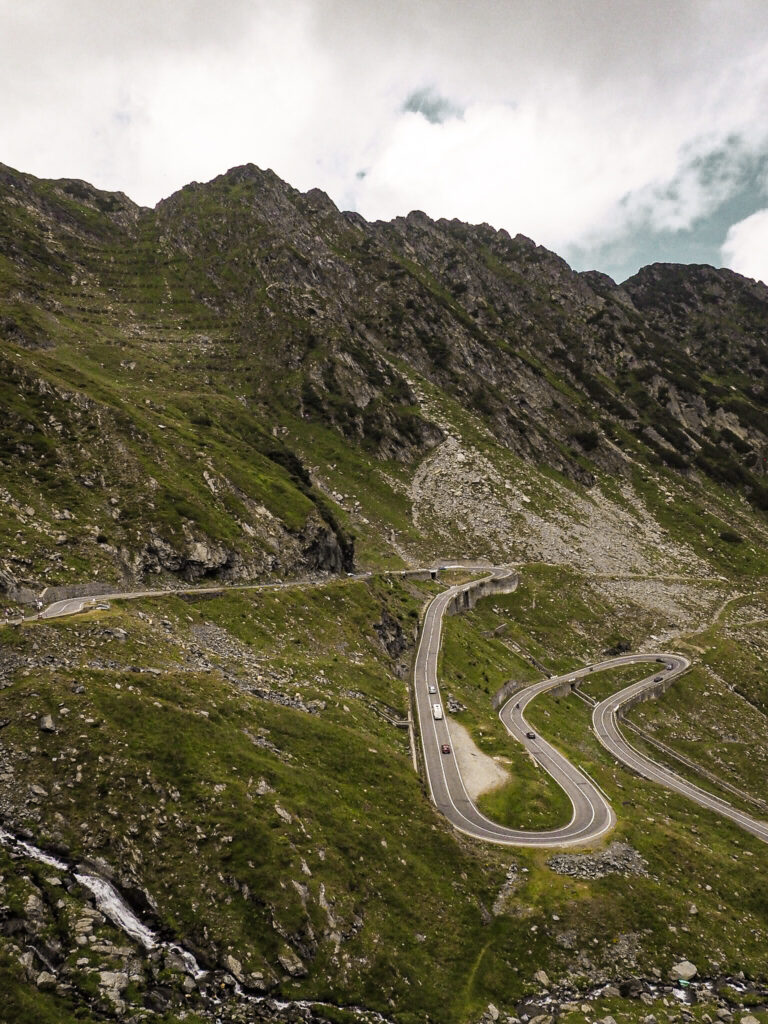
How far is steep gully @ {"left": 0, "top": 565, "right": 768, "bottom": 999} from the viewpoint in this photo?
22.7 m

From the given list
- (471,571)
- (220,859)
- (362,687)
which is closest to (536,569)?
(471,571)

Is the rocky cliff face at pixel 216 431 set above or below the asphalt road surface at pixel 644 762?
above

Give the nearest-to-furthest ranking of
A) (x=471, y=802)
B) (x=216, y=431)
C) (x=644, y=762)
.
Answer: (x=471, y=802) → (x=644, y=762) → (x=216, y=431)

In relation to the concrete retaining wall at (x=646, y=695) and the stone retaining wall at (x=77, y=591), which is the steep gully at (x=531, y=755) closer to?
the concrete retaining wall at (x=646, y=695)

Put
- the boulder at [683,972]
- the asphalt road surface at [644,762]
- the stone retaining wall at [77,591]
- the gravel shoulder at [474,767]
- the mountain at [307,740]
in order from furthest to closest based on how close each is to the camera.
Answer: the asphalt road surface at [644,762], the stone retaining wall at [77,591], the gravel shoulder at [474,767], the boulder at [683,972], the mountain at [307,740]

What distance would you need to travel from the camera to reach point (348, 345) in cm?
18250

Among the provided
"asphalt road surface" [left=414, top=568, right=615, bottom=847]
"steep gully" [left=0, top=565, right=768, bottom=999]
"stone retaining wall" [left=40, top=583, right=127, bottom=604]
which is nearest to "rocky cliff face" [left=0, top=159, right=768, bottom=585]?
"stone retaining wall" [left=40, top=583, right=127, bottom=604]

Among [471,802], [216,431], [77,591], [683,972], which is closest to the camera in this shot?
[683,972]

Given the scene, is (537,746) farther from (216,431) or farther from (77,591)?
(216,431)

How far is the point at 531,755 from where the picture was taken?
5716cm

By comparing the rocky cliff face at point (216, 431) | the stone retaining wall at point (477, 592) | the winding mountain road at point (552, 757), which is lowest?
the winding mountain road at point (552, 757)

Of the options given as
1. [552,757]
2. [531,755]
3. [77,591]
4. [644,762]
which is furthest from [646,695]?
[77,591]

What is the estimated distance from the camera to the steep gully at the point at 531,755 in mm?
22688

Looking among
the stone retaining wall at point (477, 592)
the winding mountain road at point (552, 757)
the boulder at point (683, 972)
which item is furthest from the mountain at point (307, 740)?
the stone retaining wall at point (477, 592)
